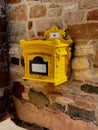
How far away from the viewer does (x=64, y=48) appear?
68.4 inches

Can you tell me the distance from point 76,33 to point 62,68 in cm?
29

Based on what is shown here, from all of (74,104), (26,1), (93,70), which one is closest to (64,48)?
(93,70)

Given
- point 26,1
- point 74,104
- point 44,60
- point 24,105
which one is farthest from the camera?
point 24,105

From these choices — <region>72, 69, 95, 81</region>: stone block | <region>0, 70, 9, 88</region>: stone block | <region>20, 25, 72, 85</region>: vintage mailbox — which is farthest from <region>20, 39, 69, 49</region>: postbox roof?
<region>0, 70, 9, 88</region>: stone block

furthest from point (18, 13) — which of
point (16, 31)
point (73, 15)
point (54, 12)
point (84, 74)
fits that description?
point (84, 74)

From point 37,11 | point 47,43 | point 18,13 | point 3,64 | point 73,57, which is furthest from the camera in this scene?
point 3,64

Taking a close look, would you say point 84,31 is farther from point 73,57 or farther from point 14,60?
point 14,60

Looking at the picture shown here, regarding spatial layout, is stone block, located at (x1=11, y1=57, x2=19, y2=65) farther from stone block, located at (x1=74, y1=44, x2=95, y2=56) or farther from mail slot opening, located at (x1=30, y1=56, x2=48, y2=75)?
stone block, located at (x1=74, y1=44, x2=95, y2=56)

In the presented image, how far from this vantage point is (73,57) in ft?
5.97

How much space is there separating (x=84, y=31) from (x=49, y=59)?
34 centimetres

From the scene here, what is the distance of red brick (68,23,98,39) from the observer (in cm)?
168

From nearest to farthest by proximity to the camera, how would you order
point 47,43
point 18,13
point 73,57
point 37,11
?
point 47,43
point 73,57
point 37,11
point 18,13

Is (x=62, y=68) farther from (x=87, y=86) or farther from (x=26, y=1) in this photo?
(x=26, y=1)

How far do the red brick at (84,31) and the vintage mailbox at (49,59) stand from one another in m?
0.06
